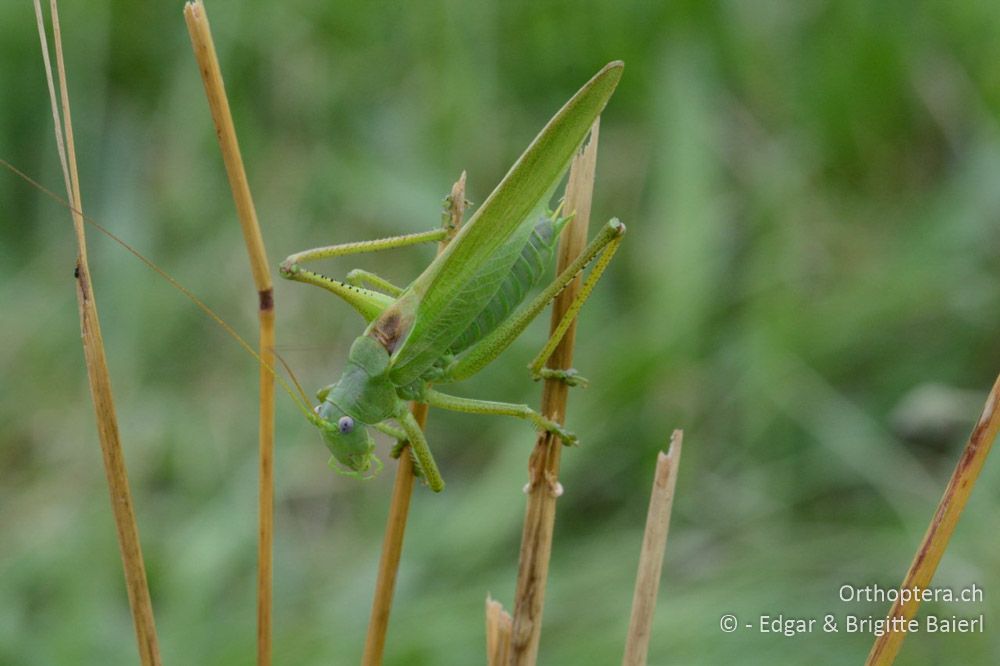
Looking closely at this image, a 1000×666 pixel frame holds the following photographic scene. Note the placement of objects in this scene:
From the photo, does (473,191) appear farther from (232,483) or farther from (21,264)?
(21,264)

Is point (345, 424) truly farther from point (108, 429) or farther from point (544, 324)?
point (544, 324)

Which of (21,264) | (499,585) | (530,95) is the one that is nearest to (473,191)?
(530,95)

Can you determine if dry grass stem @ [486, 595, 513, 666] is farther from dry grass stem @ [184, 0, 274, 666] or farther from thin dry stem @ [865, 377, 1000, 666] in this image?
thin dry stem @ [865, 377, 1000, 666]

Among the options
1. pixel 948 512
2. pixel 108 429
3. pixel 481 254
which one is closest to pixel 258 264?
pixel 108 429

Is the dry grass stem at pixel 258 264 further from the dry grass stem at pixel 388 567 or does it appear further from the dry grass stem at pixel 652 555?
the dry grass stem at pixel 652 555

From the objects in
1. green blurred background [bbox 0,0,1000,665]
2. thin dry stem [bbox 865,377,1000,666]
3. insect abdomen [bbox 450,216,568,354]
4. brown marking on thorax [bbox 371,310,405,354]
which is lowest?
thin dry stem [bbox 865,377,1000,666]

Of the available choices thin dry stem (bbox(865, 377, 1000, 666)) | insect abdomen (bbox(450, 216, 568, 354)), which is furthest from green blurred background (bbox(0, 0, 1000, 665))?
thin dry stem (bbox(865, 377, 1000, 666))

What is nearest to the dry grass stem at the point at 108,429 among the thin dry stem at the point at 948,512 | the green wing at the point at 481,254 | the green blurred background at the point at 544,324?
the green wing at the point at 481,254
